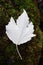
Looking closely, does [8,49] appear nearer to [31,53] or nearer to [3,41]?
[3,41]

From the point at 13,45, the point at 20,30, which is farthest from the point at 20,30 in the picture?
the point at 13,45

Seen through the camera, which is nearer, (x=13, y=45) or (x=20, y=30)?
(x=20, y=30)

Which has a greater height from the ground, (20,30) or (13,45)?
(20,30)

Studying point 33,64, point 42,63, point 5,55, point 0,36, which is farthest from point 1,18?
point 42,63

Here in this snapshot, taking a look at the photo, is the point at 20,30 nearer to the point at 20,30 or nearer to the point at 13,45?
the point at 20,30

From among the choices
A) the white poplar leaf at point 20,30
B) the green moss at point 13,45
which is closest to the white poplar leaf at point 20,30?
the white poplar leaf at point 20,30

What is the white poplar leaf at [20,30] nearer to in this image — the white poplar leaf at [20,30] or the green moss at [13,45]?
the white poplar leaf at [20,30]

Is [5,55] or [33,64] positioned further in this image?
[33,64]

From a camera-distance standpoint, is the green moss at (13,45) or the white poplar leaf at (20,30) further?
the green moss at (13,45)

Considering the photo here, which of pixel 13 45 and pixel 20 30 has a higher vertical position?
pixel 20 30
